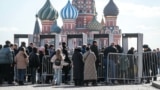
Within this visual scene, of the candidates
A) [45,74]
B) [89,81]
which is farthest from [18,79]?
[89,81]

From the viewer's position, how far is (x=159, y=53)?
68.4ft

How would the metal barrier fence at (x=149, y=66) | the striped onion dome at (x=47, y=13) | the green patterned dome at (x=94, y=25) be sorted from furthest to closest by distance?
the striped onion dome at (x=47, y=13)
the green patterned dome at (x=94, y=25)
the metal barrier fence at (x=149, y=66)

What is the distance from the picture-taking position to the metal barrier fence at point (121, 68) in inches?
757

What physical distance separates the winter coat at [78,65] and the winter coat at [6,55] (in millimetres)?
2309

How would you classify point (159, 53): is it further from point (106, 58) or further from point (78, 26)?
point (78, 26)

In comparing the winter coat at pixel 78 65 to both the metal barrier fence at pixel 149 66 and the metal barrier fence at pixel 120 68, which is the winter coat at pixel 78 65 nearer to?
the metal barrier fence at pixel 120 68

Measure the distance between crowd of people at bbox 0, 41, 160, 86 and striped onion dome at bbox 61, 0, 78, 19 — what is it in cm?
8424

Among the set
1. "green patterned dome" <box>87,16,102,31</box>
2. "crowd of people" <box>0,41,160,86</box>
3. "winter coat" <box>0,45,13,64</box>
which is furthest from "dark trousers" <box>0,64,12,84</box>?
"green patterned dome" <box>87,16,102,31</box>

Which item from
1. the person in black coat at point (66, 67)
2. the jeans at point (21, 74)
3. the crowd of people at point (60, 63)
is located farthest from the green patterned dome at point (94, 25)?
the jeans at point (21, 74)

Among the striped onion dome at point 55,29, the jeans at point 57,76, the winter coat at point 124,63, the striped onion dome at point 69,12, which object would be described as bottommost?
the jeans at point 57,76

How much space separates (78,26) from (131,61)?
88.6 metres

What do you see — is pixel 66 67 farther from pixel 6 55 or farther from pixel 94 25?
pixel 94 25

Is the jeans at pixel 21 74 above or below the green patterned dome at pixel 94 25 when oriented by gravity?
below

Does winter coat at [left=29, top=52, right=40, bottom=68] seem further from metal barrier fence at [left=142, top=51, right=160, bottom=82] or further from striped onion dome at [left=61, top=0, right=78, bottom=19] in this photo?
striped onion dome at [left=61, top=0, right=78, bottom=19]
